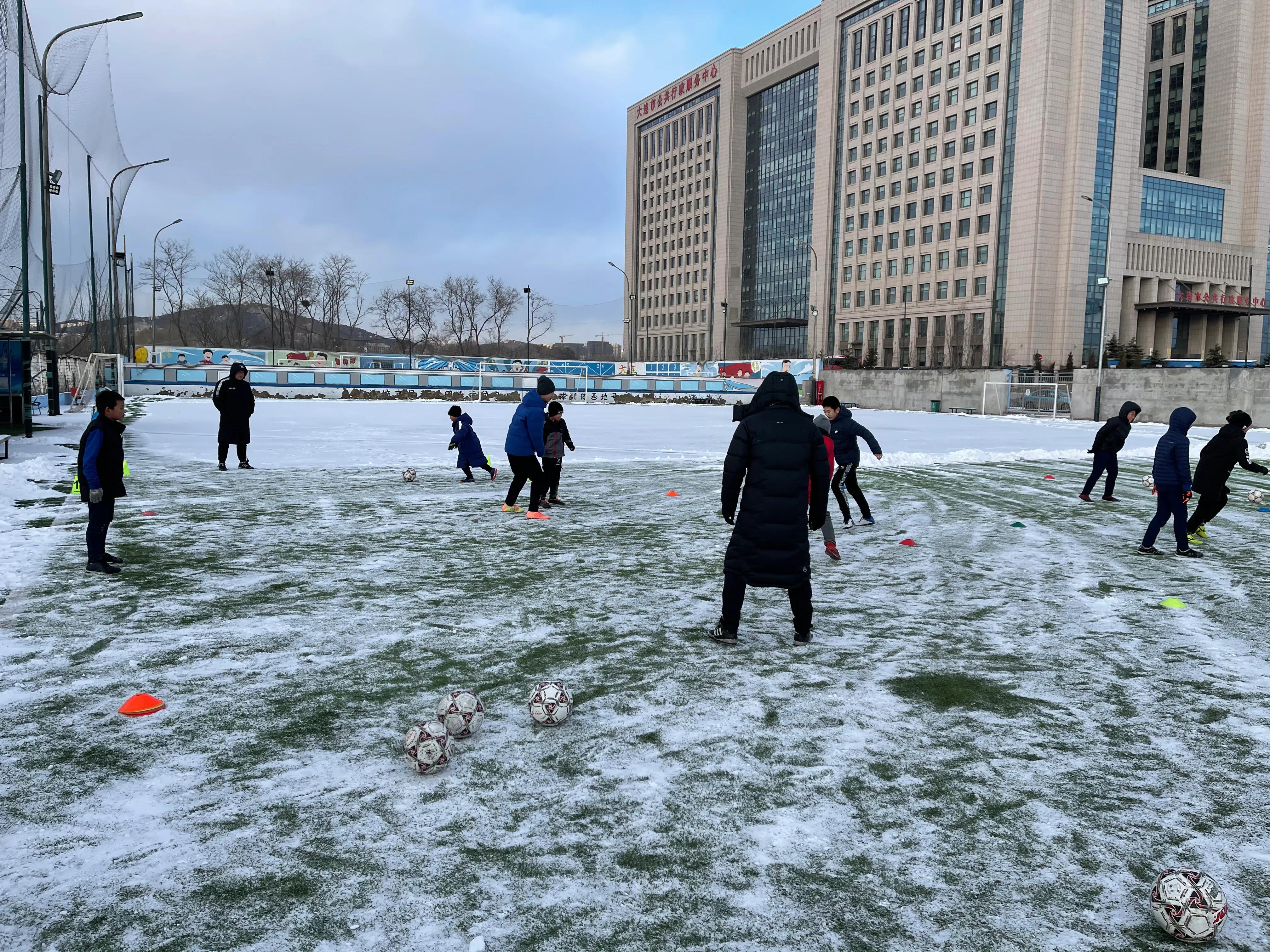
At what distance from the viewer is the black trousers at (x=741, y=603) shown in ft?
19.2

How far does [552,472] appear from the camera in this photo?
40.9 feet

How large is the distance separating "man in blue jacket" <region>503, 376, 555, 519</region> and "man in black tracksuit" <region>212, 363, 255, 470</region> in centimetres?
664

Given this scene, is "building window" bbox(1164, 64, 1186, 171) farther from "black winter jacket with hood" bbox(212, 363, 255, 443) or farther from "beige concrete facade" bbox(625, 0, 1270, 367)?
"black winter jacket with hood" bbox(212, 363, 255, 443)

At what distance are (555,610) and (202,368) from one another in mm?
53214

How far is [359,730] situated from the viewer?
4.48m

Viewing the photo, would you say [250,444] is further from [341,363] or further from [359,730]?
[341,363]

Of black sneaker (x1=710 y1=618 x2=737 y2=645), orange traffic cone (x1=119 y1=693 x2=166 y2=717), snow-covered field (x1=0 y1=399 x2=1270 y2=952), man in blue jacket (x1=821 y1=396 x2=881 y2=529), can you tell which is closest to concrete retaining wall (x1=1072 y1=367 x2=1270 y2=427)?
man in blue jacket (x1=821 y1=396 x2=881 y2=529)

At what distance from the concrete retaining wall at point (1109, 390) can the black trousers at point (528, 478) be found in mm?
27859

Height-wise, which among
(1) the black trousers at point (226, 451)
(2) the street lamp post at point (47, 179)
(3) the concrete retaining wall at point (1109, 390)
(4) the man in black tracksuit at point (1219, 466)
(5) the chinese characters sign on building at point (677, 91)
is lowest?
(1) the black trousers at point (226, 451)

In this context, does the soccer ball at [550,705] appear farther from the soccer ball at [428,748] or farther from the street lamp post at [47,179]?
the street lamp post at [47,179]

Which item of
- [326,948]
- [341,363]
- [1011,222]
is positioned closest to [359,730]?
[326,948]

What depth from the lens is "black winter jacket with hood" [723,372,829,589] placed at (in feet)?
18.4

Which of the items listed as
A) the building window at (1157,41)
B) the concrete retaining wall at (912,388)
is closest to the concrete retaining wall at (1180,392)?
the concrete retaining wall at (912,388)

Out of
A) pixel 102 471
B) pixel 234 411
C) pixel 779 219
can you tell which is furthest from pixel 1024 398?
pixel 779 219
